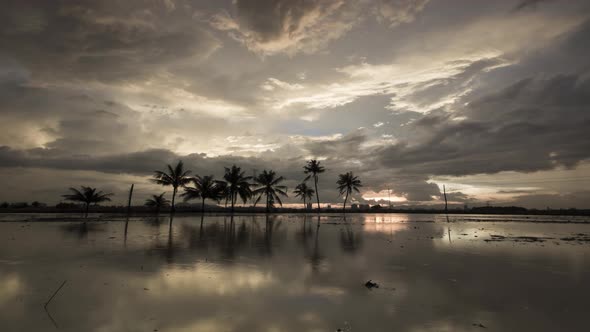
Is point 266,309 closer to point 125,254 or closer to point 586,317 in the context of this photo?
point 586,317

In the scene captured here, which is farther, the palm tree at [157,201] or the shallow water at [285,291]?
the palm tree at [157,201]

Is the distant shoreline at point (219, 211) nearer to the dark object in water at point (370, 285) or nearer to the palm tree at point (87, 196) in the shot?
the palm tree at point (87, 196)

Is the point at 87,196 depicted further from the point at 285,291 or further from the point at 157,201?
the point at 285,291

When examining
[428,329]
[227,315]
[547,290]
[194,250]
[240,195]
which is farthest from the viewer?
[240,195]

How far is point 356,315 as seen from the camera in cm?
470

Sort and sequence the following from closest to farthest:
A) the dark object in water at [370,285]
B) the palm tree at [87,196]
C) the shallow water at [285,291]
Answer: the shallow water at [285,291] < the dark object in water at [370,285] < the palm tree at [87,196]

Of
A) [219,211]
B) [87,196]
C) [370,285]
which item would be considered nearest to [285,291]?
[370,285]

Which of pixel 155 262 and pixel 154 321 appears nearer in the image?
pixel 154 321

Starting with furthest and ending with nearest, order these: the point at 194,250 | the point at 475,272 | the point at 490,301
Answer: the point at 194,250
the point at 475,272
the point at 490,301

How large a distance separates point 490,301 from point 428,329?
2.27 metres

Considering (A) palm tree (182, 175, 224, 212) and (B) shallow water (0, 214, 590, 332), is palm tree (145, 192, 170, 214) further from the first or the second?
(B) shallow water (0, 214, 590, 332)

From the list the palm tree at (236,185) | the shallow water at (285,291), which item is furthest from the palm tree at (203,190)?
the shallow water at (285,291)

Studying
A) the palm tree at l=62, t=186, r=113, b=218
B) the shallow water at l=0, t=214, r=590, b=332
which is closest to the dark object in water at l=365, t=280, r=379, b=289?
the shallow water at l=0, t=214, r=590, b=332

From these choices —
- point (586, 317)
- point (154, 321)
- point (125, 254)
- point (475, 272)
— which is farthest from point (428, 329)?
point (125, 254)
